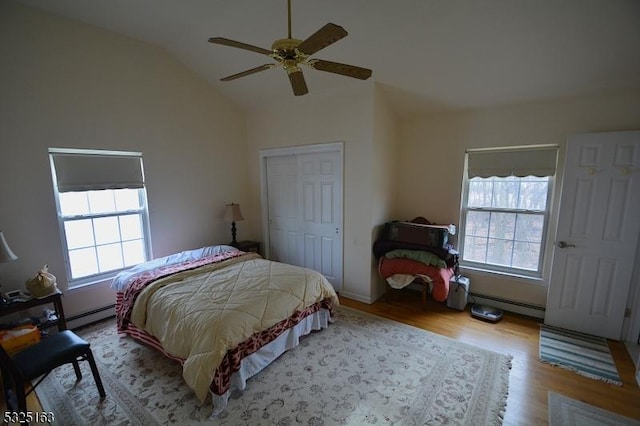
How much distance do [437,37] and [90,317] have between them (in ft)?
14.9

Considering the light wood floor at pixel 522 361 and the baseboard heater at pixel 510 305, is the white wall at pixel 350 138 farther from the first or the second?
the baseboard heater at pixel 510 305

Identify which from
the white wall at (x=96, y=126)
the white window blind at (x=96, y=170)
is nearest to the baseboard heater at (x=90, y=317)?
the white wall at (x=96, y=126)

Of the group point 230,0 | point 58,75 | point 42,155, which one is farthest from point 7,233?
point 230,0

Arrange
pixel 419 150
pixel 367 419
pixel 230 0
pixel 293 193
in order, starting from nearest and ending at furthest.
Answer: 1. pixel 367 419
2. pixel 230 0
3. pixel 419 150
4. pixel 293 193

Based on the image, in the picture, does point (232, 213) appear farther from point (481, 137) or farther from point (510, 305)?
point (510, 305)

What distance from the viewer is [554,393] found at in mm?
2082

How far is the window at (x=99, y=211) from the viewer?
2.89m

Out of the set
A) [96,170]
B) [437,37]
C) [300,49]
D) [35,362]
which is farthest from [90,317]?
[437,37]

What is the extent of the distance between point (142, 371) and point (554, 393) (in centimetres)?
328

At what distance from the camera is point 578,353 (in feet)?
8.36

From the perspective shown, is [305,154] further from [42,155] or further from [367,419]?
[367,419]

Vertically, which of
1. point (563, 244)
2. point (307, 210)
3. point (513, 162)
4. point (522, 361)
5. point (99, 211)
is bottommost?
point (522, 361)

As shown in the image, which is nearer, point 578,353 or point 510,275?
point 578,353

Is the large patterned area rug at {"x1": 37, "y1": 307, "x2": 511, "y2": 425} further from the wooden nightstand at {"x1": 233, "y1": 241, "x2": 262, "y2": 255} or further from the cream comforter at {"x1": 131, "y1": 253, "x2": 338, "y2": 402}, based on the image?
the wooden nightstand at {"x1": 233, "y1": 241, "x2": 262, "y2": 255}
